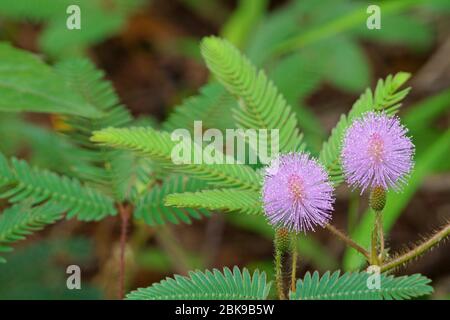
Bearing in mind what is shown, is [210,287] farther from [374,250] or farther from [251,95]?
[251,95]

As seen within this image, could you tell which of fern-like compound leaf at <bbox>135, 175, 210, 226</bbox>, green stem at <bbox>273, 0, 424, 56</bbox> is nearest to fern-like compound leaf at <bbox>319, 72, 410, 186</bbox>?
fern-like compound leaf at <bbox>135, 175, 210, 226</bbox>

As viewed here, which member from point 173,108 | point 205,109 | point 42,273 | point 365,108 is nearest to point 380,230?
point 365,108

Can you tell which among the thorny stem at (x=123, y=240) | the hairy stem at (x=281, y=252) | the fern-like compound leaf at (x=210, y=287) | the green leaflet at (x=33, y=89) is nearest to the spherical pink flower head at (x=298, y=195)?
the hairy stem at (x=281, y=252)

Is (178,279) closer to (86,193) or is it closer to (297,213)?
(297,213)

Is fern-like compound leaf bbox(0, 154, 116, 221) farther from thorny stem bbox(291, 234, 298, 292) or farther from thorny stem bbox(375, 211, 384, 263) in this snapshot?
thorny stem bbox(375, 211, 384, 263)

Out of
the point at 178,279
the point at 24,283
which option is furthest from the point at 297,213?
the point at 24,283
